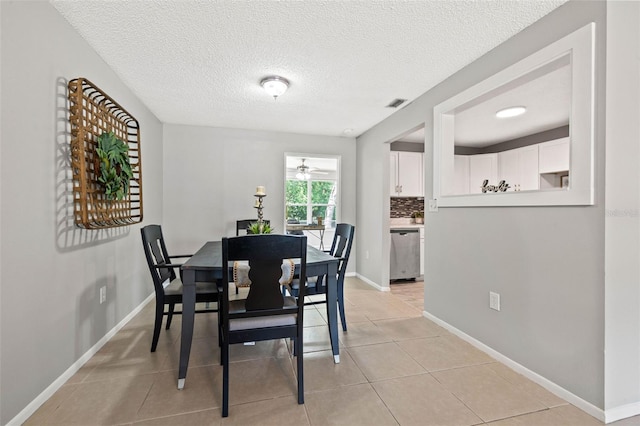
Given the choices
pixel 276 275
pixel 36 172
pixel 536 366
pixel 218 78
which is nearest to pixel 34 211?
pixel 36 172

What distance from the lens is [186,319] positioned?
188cm

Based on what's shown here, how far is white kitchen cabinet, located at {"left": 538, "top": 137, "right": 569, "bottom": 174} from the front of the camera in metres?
4.11

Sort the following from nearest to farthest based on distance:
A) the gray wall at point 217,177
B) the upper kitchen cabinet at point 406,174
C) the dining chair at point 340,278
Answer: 1. the dining chair at point 340,278
2. the gray wall at point 217,177
3. the upper kitchen cabinet at point 406,174

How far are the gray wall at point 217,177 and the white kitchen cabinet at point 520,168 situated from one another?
3180mm

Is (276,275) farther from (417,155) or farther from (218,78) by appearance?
(417,155)

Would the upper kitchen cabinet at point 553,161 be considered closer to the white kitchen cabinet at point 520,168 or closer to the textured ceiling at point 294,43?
the white kitchen cabinet at point 520,168

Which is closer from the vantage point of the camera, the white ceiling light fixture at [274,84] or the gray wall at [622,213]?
the gray wall at [622,213]

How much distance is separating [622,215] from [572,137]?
485 millimetres

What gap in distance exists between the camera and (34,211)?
1.62 meters

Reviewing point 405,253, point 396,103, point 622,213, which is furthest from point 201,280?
point 405,253

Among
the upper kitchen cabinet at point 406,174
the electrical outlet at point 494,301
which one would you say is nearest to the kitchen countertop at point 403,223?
the upper kitchen cabinet at point 406,174

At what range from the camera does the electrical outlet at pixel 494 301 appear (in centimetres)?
223

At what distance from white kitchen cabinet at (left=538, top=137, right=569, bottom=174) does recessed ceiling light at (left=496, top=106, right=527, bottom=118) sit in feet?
3.42

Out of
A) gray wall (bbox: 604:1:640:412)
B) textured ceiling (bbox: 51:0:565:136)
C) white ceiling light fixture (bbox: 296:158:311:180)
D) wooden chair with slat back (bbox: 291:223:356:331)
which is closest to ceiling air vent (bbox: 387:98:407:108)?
textured ceiling (bbox: 51:0:565:136)
